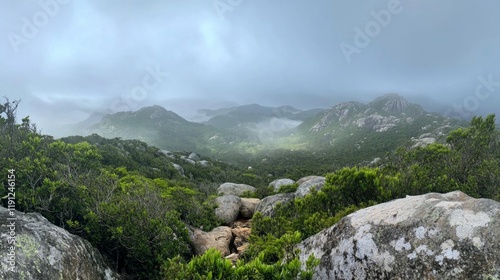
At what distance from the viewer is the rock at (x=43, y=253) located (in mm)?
5392

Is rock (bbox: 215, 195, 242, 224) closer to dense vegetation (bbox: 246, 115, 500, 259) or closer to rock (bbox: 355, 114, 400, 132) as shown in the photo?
dense vegetation (bbox: 246, 115, 500, 259)

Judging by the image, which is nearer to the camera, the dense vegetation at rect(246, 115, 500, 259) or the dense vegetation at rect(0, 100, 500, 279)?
the dense vegetation at rect(0, 100, 500, 279)

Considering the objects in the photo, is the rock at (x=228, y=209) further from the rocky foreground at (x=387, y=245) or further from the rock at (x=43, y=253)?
the rock at (x=43, y=253)

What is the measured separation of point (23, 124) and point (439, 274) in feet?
64.8

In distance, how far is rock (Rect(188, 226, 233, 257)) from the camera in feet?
38.0

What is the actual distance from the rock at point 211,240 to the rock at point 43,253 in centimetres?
480

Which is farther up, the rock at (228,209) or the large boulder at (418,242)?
the large boulder at (418,242)

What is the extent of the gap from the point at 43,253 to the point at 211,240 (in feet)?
23.9

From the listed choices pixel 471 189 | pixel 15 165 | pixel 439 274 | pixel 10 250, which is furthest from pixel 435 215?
pixel 15 165

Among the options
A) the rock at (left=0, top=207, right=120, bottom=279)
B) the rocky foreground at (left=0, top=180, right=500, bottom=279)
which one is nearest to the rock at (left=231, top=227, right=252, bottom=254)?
the rocky foreground at (left=0, top=180, right=500, bottom=279)

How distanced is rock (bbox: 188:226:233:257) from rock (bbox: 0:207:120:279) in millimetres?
4802

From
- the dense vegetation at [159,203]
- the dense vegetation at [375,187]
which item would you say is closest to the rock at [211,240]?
the dense vegetation at [159,203]

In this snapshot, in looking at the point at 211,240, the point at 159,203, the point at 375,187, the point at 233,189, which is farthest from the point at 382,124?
the point at 159,203

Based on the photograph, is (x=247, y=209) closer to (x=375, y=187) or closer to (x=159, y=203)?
(x=159, y=203)
